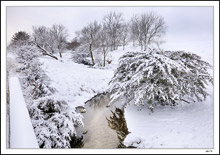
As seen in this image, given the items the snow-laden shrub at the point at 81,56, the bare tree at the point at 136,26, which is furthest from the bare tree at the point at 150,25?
the snow-laden shrub at the point at 81,56

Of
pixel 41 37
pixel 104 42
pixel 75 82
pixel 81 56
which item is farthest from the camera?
pixel 81 56

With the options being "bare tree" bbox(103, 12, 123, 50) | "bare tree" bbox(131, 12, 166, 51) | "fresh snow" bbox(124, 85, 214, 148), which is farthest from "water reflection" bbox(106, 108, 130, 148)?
"bare tree" bbox(103, 12, 123, 50)

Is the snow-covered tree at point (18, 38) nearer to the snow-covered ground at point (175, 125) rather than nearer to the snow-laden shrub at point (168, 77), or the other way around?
the snow-covered ground at point (175, 125)

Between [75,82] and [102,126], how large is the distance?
2.89 meters

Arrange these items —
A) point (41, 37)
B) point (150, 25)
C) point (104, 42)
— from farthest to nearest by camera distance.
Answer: point (104, 42) < point (41, 37) < point (150, 25)

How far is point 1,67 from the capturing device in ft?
6.13

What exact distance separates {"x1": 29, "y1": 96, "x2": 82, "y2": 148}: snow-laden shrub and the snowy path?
128cm

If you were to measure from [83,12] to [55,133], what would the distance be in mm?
2030

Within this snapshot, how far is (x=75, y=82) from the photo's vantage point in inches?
204

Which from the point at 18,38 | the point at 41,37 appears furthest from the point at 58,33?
the point at 18,38

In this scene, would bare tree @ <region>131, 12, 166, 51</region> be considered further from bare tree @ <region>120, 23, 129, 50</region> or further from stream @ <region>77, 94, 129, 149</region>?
stream @ <region>77, 94, 129, 149</region>

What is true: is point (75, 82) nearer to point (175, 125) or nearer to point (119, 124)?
point (119, 124)

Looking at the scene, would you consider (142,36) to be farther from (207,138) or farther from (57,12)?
(207,138)

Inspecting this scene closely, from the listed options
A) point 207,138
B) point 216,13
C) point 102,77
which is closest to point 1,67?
point 207,138
